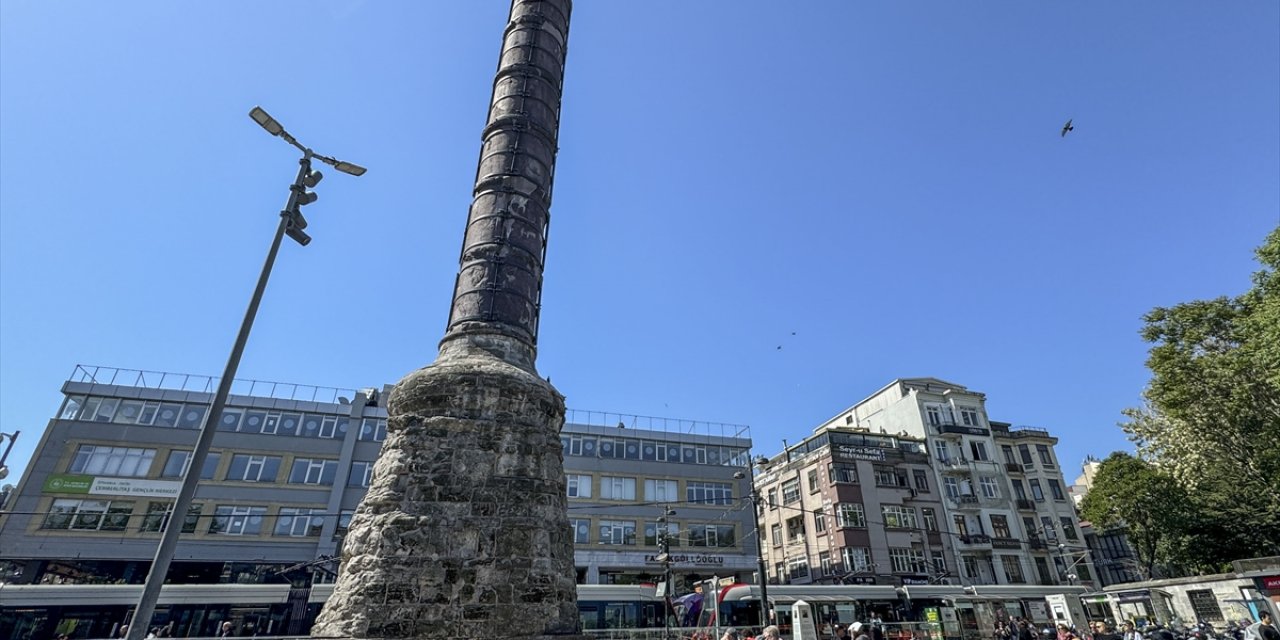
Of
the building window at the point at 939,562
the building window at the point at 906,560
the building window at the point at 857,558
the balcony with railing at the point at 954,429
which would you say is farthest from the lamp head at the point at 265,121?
the balcony with railing at the point at 954,429

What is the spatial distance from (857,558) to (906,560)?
287 centimetres

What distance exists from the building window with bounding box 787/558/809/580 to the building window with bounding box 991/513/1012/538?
9.97 m

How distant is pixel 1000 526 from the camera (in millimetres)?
31500

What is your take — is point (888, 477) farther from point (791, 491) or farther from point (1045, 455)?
point (1045, 455)

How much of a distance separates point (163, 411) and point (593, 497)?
18.7 metres

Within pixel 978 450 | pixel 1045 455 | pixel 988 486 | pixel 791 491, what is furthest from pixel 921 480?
pixel 1045 455

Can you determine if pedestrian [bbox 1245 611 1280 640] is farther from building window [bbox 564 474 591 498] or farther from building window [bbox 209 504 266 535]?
building window [bbox 209 504 266 535]

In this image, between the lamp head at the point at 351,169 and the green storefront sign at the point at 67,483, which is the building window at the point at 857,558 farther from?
the green storefront sign at the point at 67,483

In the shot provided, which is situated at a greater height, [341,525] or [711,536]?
[711,536]

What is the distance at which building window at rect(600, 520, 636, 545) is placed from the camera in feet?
93.6

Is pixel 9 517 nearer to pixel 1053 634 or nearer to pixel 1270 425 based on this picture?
pixel 1053 634

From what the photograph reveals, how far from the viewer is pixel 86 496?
23.3 m

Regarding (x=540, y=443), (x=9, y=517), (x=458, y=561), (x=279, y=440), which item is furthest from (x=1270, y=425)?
(x=9, y=517)

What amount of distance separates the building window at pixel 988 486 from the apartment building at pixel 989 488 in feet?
0.18
